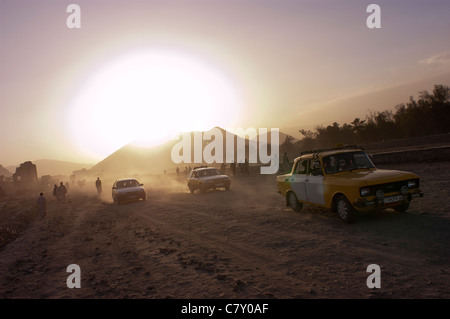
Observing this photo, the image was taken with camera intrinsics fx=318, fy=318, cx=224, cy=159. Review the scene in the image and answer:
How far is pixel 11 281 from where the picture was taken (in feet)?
22.2

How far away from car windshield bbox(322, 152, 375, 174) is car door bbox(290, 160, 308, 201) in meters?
1.02

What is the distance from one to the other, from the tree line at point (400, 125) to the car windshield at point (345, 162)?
157ft

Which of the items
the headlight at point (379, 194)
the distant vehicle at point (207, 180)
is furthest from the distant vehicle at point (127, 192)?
the headlight at point (379, 194)

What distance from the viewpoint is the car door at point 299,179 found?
10047 millimetres

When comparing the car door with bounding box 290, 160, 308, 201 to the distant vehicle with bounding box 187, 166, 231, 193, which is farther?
the distant vehicle with bounding box 187, 166, 231, 193

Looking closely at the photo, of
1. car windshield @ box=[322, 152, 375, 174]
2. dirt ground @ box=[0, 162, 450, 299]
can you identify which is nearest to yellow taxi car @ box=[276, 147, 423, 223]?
car windshield @ box=[322, 152, 375, 174]

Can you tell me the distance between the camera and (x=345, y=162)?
29.8 ft

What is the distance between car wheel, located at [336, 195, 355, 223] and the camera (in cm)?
806

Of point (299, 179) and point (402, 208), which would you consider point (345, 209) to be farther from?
point (299, 179)

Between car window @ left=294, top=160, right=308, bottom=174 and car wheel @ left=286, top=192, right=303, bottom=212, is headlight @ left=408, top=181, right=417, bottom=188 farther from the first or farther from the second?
car wheel @ left=286, top=192, right=303, bottom=212

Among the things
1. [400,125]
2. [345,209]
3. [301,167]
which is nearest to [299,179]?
[301,167]
